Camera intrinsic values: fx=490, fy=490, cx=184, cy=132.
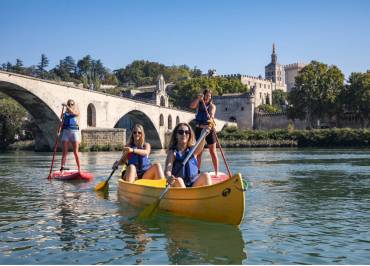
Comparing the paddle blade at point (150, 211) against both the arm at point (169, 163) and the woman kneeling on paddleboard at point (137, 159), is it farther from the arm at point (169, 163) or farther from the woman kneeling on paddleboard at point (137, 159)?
the woman kneeling on paddleboard at point (137, 159)

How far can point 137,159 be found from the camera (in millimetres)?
10844

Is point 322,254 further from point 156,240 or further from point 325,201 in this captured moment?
point 325,201

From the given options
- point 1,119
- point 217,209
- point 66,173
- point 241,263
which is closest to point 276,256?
point 241,263

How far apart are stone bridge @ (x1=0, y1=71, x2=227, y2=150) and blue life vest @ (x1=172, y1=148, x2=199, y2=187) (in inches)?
1242

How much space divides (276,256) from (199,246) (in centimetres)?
106

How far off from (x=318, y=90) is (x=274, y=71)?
90984 millimetres

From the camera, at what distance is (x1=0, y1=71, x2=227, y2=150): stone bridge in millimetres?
40594

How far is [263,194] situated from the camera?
11.6 metres

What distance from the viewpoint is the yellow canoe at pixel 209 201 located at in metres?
7.12

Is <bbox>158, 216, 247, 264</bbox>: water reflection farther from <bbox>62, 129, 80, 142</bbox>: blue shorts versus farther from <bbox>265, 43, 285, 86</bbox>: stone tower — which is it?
<bbox>265, 43, 285, 86</bbox>: stone tower

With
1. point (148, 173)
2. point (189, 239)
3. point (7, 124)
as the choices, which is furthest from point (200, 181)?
point (7, 124)

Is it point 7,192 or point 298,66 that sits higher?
point 298,66

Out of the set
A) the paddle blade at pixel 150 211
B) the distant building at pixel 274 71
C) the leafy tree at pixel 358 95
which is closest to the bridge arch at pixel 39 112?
the paddle blade at pixel 150 211

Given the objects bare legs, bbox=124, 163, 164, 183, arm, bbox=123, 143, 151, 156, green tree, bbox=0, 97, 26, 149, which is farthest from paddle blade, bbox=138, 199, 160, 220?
green tree, bbox=0, 97, 26, 149
